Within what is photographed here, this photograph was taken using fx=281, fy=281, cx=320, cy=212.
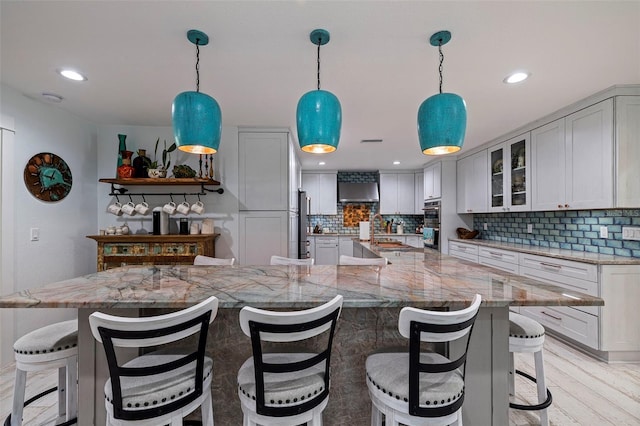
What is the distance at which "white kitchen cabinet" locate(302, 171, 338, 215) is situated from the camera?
6426 mm

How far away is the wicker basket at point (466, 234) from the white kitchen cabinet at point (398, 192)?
1.54m

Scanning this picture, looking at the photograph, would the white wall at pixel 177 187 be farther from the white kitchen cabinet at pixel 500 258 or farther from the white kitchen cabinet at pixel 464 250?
the white kitchen cabinet at pixel 464 250

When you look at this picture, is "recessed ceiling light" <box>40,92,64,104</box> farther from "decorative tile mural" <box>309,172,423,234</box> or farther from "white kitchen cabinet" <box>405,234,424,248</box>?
"white kitchen cabinet" <box>405,234,424,248</box>

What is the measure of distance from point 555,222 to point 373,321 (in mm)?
3229

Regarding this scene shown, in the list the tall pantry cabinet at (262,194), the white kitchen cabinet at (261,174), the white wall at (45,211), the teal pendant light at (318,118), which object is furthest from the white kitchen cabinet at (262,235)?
the teal pendant light at (318,118)

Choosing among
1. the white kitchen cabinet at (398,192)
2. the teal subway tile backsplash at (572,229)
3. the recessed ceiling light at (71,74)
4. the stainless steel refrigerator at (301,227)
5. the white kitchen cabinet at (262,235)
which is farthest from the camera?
the white kitchen cabinet at (398,192)

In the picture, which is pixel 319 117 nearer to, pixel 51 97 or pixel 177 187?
pixel 177 187

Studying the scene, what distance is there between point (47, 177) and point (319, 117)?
3.11m

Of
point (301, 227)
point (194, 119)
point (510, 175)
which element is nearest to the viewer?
point (194, 119)

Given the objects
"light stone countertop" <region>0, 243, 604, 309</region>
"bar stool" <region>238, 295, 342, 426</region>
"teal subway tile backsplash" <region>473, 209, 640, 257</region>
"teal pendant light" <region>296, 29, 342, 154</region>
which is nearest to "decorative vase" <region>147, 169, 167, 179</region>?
"light stone countertop" <region>0, 243, 604, 309</region>

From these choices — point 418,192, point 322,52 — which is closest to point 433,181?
point 418,192

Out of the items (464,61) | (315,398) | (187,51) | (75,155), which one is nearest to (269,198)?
(187,51)

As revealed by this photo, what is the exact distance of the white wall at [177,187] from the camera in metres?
3.47

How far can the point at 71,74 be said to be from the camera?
2.23 m
